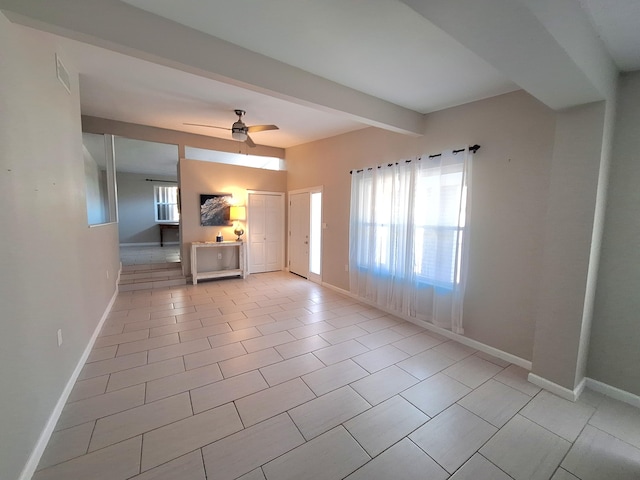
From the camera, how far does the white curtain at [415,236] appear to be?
3.04 meters

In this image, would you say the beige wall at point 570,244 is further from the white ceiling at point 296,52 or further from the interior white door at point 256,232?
the interior white door at point 256,232

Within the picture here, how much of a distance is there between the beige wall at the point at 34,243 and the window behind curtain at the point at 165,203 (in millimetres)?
8087

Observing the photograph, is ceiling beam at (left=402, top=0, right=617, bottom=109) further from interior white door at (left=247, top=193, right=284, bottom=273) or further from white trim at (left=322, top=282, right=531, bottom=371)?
interior white door at (left=247, top=193, right=284, bottom=273)

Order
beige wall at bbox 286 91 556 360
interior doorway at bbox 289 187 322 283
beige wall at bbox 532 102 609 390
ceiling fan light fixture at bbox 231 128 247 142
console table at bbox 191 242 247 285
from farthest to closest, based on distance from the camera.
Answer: interior doorway at bbox 289 187 322 283, console table at bbox 191 242 247 285, ceiling fan light fixture at bbox 231 128 247 142, beige wall at bbox 286 91 556 360, beige wall at bbox 532 102 609 390

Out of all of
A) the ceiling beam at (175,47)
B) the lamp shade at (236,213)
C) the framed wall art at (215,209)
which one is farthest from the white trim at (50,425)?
the lamp shade at (236,213)

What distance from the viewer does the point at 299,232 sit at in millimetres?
6102

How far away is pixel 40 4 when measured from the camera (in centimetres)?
147

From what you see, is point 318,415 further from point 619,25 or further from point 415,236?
point 619,25

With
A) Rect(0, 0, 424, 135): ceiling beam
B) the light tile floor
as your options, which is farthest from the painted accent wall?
Rect(0, 0, 424, 135): ceiling beam

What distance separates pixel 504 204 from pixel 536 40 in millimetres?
1760

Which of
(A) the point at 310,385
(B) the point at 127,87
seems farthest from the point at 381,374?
(B) the point at 127,87

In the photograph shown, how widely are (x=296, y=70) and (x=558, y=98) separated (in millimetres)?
2140

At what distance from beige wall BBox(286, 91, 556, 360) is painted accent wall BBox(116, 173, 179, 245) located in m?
9.93

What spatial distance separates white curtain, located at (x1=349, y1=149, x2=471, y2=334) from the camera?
304 cm
